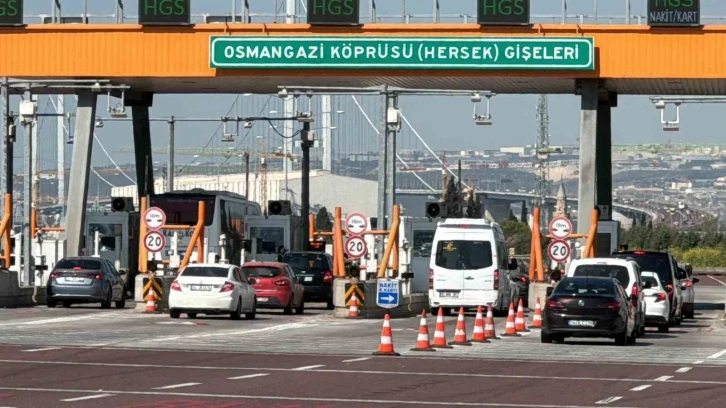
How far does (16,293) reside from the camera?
148 ft

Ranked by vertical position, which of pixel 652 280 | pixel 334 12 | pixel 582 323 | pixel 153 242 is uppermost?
pixel 334 12

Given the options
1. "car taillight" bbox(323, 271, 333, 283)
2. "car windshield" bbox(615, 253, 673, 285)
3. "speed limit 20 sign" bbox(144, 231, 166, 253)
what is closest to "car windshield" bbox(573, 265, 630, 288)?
"car windshield" bbox(615, 253, 673, 285)

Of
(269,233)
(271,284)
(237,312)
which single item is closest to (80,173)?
(269,233)

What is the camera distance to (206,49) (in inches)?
1950

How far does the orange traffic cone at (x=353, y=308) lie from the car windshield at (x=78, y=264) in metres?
7.53

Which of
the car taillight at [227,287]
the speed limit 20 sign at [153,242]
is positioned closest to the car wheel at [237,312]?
the car taillight at [227,287]

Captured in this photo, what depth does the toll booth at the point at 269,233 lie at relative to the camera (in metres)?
60.7

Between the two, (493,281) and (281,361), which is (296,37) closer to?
(493,281)

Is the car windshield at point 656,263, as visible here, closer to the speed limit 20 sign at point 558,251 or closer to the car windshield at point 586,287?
the speed limit 20 sign at point 558,251

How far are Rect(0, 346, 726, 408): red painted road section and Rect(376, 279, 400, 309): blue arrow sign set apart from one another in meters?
11.9

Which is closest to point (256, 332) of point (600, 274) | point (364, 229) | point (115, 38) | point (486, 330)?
point (486, 330)

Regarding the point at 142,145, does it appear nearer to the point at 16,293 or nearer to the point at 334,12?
the point at 334,12

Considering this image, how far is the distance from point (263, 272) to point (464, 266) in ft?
17.7

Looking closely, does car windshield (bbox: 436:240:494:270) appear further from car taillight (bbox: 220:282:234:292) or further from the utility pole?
the utility pole
